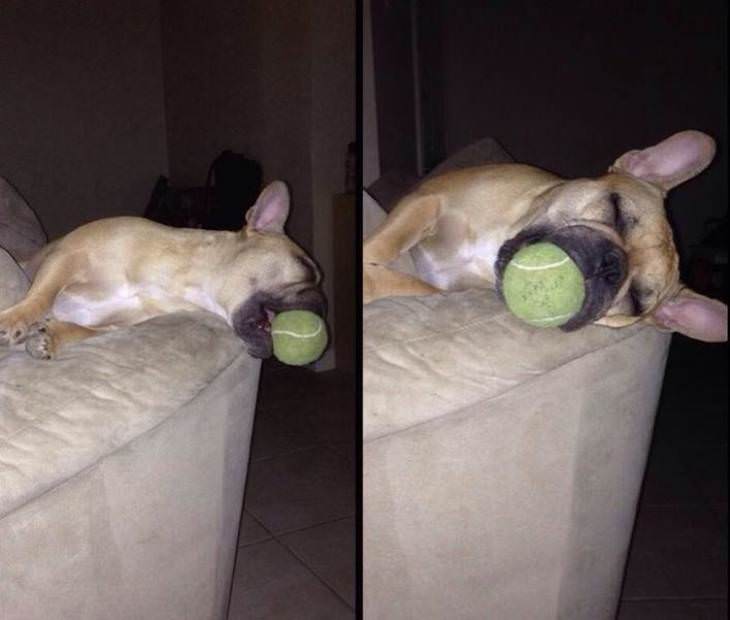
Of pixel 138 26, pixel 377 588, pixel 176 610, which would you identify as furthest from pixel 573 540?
pixel 138 26

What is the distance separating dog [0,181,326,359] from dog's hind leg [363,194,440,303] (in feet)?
0.48

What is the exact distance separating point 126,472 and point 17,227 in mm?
510

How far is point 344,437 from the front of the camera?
3.79 feet

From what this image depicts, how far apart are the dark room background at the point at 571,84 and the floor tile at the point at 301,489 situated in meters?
0.55

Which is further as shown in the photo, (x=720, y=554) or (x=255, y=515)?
(x=720, y=554)

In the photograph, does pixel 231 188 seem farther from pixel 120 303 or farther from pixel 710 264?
pixel 710 264

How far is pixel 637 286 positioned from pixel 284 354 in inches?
24.0

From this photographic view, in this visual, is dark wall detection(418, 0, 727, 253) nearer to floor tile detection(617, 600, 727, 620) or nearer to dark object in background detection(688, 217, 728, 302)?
dark object in background detection(688, 217, 728, 302)

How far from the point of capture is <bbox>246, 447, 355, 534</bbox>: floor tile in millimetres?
1170

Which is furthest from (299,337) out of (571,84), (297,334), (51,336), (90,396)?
(571,84)

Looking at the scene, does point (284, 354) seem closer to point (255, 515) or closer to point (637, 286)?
point (255, 515)

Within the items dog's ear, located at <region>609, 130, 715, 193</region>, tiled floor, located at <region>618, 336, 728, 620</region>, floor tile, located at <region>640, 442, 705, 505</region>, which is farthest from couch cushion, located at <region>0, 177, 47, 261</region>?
floor tile, located at <region>640, 442, 705, 505</region>

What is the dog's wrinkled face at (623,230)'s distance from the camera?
3.96 feet

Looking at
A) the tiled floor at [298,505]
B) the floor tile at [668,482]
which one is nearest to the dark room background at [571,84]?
the tiled floor at [298,505]
